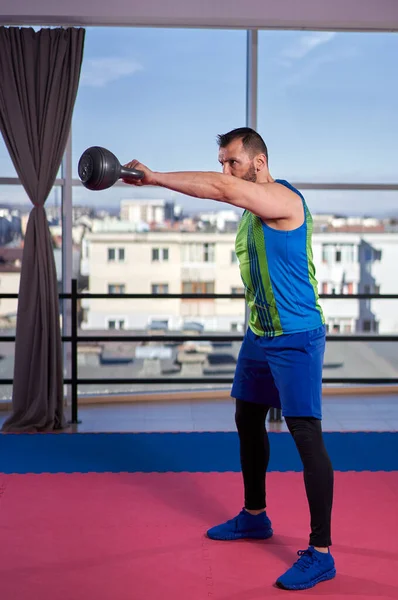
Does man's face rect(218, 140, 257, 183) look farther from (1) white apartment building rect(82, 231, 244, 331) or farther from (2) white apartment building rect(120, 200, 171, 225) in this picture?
(1) white apartment building rect(82, 231, 244, 331)

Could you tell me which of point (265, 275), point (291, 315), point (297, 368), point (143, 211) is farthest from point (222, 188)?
point (143, 211)

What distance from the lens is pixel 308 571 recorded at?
2641 mm

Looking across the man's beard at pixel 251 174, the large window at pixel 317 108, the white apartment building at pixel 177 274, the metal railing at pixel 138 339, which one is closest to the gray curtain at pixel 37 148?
the metal railing at pixel 138 339

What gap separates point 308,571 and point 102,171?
1440 mm

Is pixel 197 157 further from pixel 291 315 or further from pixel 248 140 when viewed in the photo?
pixel 291 315

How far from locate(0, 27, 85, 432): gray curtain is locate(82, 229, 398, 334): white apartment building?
48.6 inches

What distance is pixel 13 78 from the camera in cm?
501

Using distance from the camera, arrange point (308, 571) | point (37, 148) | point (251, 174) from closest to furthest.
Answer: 1. point (308, 571)
2. point (251, 174)
3. point (37, 148)

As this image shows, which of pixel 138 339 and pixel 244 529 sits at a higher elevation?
pixel 138 339

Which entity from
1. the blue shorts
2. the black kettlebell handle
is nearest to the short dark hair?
the black kettlebell handle

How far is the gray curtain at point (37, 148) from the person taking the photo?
5.02 m

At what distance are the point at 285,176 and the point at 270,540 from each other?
3891 millimetres

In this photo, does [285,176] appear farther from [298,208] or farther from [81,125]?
[298,208]

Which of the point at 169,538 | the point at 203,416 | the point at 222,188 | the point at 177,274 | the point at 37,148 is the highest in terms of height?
the point at 37,148
